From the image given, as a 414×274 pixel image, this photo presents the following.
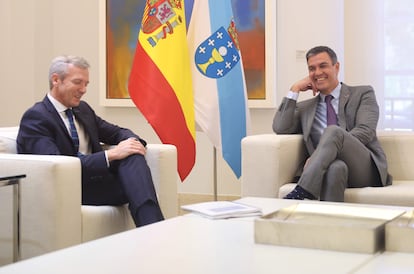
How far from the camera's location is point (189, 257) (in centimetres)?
177

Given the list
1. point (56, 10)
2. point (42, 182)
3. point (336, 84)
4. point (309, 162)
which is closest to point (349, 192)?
point (309, 162)

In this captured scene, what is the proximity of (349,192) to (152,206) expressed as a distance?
1.11 meters

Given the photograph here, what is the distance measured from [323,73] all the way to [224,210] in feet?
6.77

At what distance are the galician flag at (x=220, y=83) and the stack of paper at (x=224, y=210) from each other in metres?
2.12

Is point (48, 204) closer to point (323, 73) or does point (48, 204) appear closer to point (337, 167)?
point (337, 167)

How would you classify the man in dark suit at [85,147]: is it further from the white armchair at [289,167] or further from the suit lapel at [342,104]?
the suit lapel at [342,104]

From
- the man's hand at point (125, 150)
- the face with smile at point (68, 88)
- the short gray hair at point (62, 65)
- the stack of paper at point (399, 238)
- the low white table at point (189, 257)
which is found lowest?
the low white table at point (189, 257)

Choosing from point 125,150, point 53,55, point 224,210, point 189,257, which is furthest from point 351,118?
point 53,55

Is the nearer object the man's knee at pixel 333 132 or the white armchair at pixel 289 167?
the white armchair at pixel 289 167

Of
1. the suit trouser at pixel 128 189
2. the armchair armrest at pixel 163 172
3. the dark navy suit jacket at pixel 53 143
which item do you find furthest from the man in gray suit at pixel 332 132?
the dark navy suit jacket at pixel 53 143

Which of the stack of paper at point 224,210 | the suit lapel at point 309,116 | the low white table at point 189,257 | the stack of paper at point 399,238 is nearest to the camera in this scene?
the low white table at point 189,257

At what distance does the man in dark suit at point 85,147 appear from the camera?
135 inches

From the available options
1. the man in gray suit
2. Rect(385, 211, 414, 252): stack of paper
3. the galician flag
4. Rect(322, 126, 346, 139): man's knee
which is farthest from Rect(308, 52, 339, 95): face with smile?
Rect(385, 211, 414, 252): stack of paper

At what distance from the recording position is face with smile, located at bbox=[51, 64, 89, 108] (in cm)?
372
